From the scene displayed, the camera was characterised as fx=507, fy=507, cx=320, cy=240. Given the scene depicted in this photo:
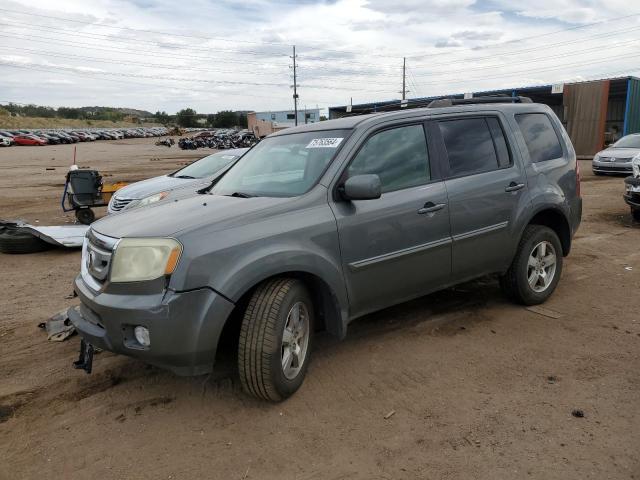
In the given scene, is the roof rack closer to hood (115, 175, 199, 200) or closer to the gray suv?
the gray suv

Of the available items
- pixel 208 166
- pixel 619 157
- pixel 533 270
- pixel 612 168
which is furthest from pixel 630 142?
pixel 533 270

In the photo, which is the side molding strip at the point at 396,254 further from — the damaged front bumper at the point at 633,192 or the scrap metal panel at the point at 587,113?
the scrap metal panel at the point at 587,113

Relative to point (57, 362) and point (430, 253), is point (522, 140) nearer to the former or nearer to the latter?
point (430, 253)

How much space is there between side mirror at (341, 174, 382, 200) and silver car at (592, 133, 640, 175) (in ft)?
50.6

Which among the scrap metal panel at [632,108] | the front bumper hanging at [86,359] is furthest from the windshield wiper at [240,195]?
the scrap metal panel at [632,108]

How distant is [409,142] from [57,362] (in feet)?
10.5

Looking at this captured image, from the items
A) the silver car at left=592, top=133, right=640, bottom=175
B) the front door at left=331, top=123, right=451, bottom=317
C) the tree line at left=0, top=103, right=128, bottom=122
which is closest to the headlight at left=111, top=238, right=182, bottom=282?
the front door at left=331, top=123, right=451, bottom=317

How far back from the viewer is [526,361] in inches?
147

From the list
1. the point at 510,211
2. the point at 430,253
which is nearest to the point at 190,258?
the point at 430,253

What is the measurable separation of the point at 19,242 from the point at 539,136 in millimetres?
7083

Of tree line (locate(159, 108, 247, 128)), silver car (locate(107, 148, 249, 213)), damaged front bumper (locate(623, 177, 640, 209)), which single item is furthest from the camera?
tree line (locate(159, 108, 247, 128))

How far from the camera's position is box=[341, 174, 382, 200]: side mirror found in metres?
3.26

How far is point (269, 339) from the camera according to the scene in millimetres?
2994

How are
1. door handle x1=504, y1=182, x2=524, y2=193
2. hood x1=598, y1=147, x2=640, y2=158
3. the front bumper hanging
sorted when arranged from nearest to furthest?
the front bumper hanging
door handle x1=504, y1=182, x2=524, y2=193
hood x1=598, y1=147, x2=640, y2=158
